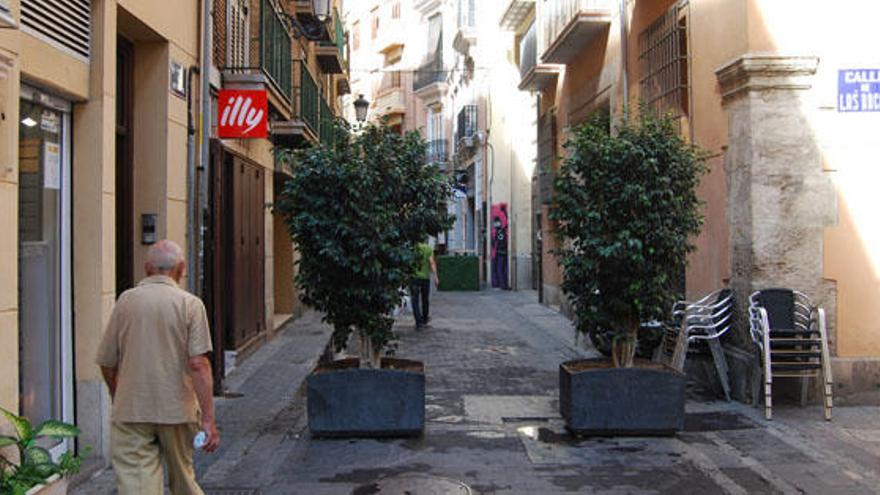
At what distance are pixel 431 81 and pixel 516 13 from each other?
18.0 meters

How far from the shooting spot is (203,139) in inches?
351

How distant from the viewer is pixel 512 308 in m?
20.3

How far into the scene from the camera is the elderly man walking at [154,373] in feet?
14.5

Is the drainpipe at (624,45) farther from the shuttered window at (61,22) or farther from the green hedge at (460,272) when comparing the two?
the green hedge at (460,272)

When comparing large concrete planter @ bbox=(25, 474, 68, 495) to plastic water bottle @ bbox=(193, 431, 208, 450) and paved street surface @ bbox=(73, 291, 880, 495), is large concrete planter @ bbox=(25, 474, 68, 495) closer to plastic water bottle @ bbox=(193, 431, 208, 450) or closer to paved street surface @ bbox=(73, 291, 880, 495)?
plastic water bottle @ bbox=(193, 431, 208, 450)

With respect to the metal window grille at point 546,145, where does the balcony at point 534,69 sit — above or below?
above

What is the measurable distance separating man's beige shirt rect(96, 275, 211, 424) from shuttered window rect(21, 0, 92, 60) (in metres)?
2.07

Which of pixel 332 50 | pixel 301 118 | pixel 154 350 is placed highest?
pixel 332 50

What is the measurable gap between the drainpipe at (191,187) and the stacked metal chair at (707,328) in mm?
4659

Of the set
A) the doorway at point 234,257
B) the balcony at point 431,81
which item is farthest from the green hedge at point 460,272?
the balcony at point 431,81

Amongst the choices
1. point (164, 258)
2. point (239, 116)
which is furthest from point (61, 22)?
point (239, 116)

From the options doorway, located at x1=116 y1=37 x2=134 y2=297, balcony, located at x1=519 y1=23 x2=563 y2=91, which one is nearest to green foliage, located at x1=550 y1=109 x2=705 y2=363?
doorway, located at x1=116 y1=37 x2=134 y2=297

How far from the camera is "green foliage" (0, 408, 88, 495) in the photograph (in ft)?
13.5

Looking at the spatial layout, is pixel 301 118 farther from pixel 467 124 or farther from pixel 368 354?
pixel 467 124
